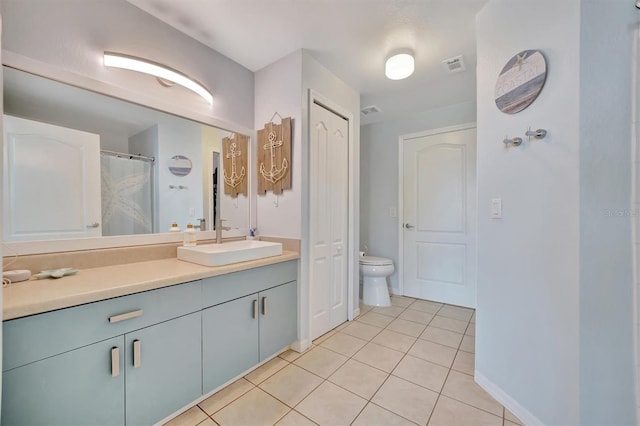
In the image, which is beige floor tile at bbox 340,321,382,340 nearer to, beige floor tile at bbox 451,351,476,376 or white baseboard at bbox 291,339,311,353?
white baseboard at bbox 291,339,311,353

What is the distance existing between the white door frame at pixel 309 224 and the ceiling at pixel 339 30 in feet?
1.13

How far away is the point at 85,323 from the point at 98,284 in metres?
0.17

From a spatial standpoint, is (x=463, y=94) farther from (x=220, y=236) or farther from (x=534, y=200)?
(x=220, y=236)

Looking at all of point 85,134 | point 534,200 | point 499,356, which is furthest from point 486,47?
point 85,134

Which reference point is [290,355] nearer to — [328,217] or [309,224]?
[309,224]

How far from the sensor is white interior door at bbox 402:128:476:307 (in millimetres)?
2863

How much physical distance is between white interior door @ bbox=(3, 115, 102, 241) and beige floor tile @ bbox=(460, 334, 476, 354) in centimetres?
269

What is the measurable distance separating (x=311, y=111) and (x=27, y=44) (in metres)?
1.60

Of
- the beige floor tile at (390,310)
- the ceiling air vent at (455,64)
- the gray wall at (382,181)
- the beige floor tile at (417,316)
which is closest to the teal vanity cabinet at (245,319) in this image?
the beige floor tile at (390,310)

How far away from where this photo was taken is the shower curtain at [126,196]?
4.85 ft

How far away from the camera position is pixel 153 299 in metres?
1.22

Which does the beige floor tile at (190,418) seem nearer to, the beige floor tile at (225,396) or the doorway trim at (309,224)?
the beige floor tile at (225,396)

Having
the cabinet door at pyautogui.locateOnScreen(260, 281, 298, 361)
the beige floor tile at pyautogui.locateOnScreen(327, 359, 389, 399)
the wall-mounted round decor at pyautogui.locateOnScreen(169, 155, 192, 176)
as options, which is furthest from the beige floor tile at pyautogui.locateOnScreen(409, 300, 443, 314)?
the wall-mounted round decor at pyautogui.locateOnScreen(169, 155, 192, 176)

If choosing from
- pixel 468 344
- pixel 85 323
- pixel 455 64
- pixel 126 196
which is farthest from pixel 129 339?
pixel 455 64
